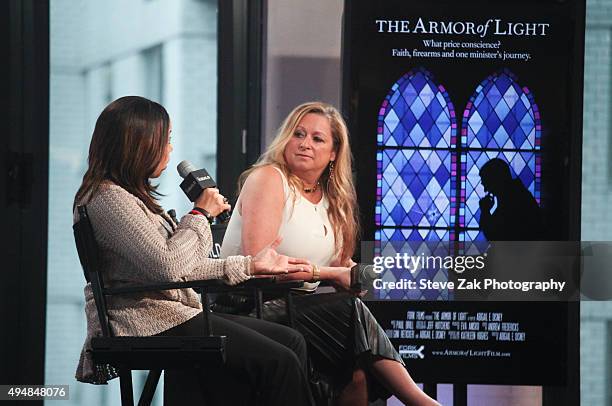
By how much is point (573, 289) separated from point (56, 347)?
7.59 ft

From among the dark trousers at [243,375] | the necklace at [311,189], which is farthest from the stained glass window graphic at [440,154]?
the dark trousers at [243,375]

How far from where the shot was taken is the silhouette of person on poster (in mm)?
3801

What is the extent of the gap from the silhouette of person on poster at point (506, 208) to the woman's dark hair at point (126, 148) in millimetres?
1665

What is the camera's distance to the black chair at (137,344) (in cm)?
246

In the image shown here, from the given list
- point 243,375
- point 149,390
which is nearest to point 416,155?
point 243,375

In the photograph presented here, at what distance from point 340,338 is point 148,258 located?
912 millimetres

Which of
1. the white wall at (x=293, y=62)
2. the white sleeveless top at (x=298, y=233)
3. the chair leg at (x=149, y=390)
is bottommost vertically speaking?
the chair leg at (x=149, y=390)

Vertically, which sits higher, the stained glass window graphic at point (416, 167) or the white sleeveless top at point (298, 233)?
the stained glass window graphic at point (416, 167)

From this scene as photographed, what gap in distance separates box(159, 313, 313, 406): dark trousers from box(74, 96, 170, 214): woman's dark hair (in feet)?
1.37

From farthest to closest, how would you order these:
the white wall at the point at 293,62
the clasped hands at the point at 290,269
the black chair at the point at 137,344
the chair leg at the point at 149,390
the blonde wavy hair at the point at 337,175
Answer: the white wall at the point at 293,62 < the blonde wavy hair at the point at 337,175 < the clasped hands at the point at 290,269 < the chair leg at the point at 149,390 < the black chair at the point at 137,344

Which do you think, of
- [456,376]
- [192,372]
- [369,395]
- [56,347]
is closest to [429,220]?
[456,376]

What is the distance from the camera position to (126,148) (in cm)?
263

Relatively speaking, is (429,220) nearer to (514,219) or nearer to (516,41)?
(514,219)
